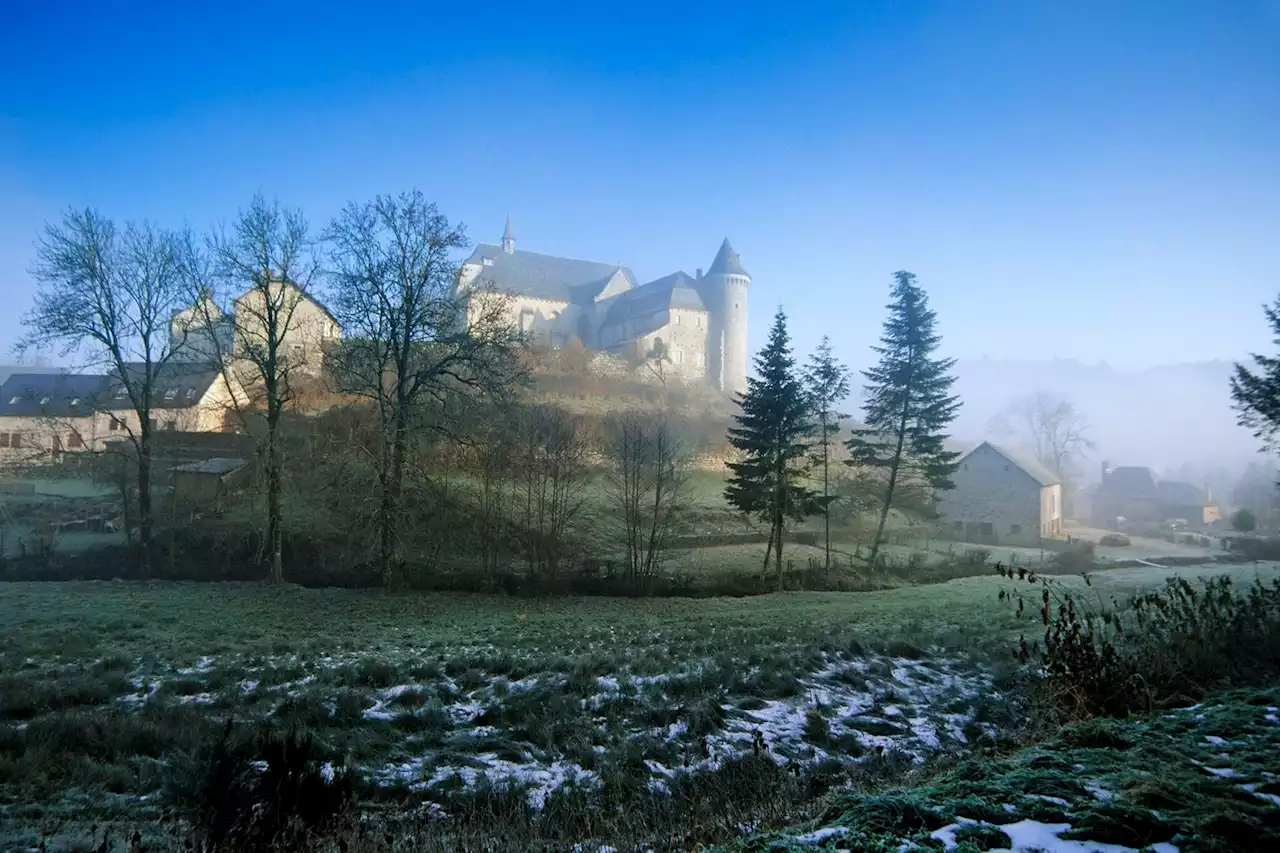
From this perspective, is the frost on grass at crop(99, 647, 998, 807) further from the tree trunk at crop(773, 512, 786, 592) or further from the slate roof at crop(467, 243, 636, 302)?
the slate roof at crop(467, 243, 636, 302)

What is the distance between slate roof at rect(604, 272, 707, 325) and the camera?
56219 millimetres

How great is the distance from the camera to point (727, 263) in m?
61.2

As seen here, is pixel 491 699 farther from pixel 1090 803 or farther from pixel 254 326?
pixel 254 326

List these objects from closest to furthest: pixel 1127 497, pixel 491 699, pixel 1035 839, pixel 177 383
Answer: pixel 1035 839, pixel 491 699, pixel 1127 497, pixel 177 383

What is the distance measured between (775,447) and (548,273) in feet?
156

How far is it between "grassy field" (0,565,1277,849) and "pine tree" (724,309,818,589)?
7.32 m

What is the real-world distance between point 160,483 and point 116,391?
2.77m

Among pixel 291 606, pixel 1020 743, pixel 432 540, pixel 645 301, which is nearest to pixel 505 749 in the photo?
pixel 1020 743

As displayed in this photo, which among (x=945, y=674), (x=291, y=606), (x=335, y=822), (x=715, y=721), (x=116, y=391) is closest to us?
(x=335, y=822)

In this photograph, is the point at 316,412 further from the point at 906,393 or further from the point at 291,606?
the point at 906,393

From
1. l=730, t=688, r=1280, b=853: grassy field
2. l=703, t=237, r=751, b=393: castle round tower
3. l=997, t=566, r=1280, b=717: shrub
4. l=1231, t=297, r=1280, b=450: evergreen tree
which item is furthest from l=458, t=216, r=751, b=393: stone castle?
l=730, t=688, r=1280, b=853: grassy field

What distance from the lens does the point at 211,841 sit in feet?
11.0

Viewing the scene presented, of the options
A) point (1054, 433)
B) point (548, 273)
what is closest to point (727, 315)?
point (548, 273)

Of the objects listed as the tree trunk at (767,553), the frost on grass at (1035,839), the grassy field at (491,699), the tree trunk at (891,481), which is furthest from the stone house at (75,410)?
the frost on grass at (1035,839)
